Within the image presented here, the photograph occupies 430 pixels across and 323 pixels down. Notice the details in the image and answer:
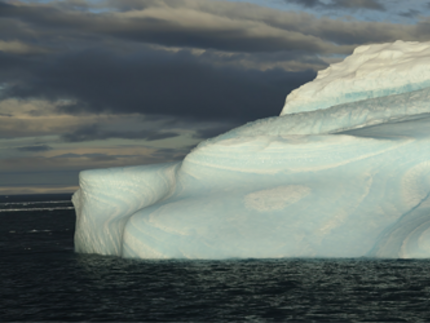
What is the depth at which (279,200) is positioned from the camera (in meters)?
17.0

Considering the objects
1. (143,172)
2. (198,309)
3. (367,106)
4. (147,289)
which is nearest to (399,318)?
(198,309)

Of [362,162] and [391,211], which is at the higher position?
[362,162]

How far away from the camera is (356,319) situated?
1031cm

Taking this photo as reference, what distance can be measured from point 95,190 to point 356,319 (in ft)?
48.1

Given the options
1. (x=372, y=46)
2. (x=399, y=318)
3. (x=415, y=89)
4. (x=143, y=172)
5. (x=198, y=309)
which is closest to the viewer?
(x=399, y=318)

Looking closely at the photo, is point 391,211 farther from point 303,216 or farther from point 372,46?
point 372,46

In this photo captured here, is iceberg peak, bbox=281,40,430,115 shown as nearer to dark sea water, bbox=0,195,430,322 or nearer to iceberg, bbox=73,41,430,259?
iceberg, bbox=73,41,430,259

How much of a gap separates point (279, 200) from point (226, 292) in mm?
5166

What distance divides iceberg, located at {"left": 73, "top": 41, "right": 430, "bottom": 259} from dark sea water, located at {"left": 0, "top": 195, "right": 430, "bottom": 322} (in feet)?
1.98

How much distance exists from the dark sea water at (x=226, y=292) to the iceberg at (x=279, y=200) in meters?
0.60

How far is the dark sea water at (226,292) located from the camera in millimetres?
10945

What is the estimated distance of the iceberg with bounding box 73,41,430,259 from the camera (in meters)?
16.1

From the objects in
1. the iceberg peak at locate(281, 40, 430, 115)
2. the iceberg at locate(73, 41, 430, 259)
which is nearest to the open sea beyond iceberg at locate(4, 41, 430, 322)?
the iceberg at locate(73, 41, 430, 259)

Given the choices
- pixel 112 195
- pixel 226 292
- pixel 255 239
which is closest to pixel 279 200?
pixel 255 239
